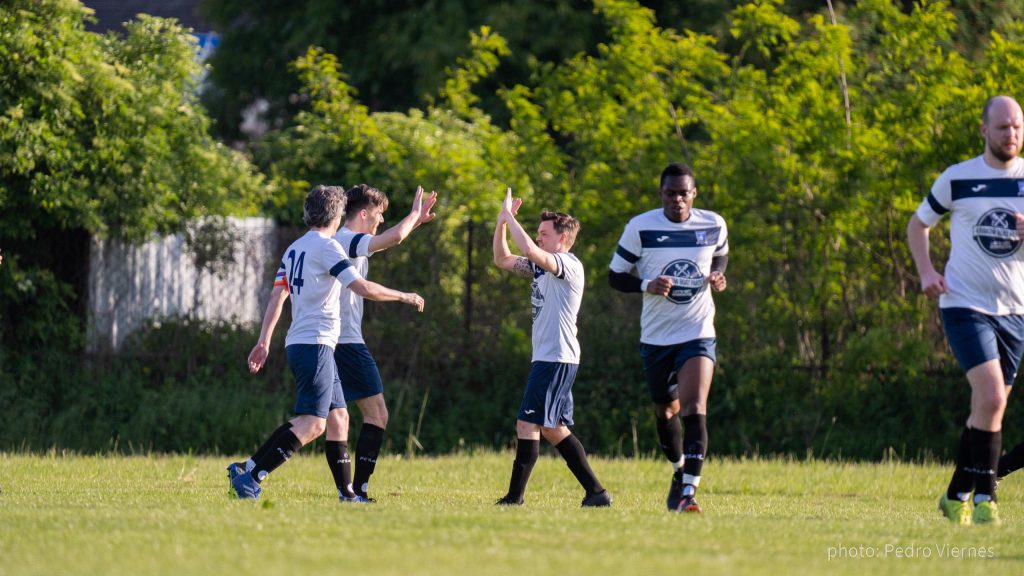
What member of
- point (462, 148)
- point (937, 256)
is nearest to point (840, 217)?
point (937, 256)

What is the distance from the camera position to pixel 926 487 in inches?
456

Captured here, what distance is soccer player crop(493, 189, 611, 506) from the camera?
8.82m

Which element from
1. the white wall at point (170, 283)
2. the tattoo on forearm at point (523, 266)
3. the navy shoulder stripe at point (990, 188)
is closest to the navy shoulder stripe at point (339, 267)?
the tattoo on forearm at point (523, 266)

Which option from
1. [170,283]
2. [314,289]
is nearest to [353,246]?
[314,289]

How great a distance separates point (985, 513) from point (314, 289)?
4039 millimetres

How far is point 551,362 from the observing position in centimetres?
883

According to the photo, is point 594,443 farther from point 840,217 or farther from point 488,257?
point 840,217

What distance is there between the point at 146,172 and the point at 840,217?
7.19 metres

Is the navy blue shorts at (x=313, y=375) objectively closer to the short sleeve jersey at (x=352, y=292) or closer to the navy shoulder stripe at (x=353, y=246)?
the short sleeve jersey at (x=352, y=292)

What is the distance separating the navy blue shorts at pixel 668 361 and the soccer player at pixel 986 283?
1378mm

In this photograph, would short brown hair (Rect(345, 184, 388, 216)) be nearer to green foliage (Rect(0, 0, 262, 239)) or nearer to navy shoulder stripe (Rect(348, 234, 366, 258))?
navy shoulder stripe (Rect(348, 234, 366, 258))

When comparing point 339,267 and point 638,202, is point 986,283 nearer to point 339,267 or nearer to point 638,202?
point 339,267

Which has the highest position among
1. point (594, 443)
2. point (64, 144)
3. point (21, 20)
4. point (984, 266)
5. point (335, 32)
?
point (335, 32)

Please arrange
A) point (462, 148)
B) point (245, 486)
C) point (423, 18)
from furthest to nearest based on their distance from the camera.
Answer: point (423, 18), point (462, 148), point (245, 486)
